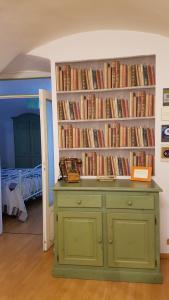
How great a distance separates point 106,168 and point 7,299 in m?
1.66

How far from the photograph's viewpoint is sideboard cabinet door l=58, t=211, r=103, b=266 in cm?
275

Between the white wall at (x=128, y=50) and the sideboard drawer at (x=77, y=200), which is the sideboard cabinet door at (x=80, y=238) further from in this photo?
the white wall at (x=128, y=50)

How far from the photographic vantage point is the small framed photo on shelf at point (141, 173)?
9.94ft

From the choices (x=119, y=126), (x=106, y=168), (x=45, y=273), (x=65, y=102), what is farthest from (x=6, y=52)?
(x=45, y=273)

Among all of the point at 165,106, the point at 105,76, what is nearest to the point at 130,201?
the point at 165,106

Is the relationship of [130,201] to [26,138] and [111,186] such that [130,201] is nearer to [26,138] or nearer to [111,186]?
[111,186]

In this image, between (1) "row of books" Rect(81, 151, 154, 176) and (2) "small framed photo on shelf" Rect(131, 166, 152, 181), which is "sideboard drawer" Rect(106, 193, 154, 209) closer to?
(2) "small framed photo on shelf" Rect(131, 166, 152, 181)

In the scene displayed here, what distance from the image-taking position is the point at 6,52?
3.16 meters

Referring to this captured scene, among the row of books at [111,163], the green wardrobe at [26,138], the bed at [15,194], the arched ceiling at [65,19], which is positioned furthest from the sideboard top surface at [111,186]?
the green wardrobe at [26,138]

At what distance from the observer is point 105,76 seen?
3.21 meters

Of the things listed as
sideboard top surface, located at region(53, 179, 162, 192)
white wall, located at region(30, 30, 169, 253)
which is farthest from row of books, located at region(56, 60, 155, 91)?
sideboard top surface, located at region(53, 179, 162, 192)

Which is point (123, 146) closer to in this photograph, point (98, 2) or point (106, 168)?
point (106, 168)

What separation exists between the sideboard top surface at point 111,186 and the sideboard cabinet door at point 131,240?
24cm

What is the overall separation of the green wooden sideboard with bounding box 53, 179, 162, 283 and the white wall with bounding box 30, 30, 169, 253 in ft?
1.71
